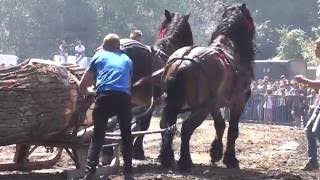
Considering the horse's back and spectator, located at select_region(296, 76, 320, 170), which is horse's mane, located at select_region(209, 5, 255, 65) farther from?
spectator, located at select_region(296, 76, 320, 170)

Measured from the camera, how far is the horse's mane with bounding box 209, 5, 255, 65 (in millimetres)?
10062

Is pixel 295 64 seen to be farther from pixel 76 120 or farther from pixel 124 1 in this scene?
pixel 76 120

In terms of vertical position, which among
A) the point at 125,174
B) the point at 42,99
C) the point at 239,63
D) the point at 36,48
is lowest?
the point at 125,174

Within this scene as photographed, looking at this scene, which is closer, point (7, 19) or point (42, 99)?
point (42, 99)

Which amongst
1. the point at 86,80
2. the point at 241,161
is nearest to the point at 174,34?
the point at 241,161

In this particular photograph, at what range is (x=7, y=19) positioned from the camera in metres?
35.8

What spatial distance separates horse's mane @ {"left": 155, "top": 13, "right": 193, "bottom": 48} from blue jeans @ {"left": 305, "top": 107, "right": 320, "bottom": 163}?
8.61 feet

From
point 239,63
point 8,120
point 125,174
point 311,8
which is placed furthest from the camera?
point 311,8

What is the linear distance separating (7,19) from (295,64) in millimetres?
17554

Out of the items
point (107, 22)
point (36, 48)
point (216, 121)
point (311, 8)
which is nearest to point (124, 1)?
point (107, 22)

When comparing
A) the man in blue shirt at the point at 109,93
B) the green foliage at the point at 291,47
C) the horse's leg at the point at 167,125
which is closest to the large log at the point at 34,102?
the man in blue shirt at the point at 109,93

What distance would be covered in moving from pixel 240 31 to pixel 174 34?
1.16 metres

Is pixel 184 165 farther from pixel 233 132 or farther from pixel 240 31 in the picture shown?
pixel 240 31

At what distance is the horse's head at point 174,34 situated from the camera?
33.8 feet
